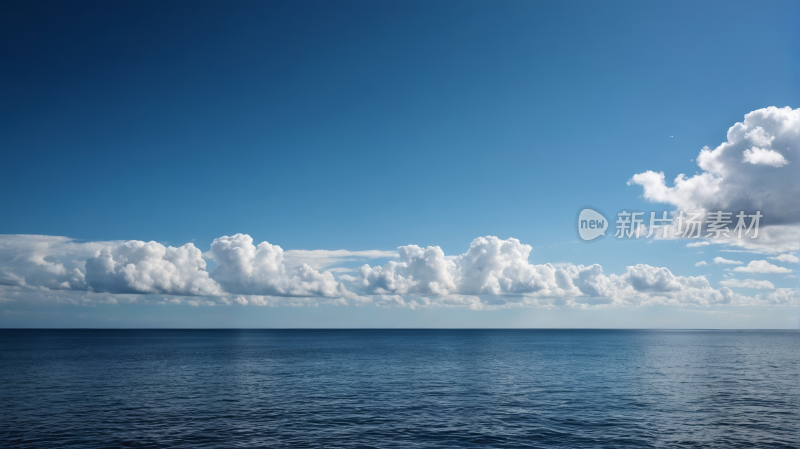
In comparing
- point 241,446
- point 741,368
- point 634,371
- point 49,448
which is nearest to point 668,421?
point 241,446

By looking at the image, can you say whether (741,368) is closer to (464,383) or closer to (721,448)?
(464,383)

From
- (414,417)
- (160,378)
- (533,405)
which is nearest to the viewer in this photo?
(414,417)

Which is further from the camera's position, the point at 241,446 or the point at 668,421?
the point at 668,421

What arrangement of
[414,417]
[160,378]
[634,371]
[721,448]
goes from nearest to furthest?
1. [721,448]
2. [414,417]
3. [160,378]
4. [634,371]

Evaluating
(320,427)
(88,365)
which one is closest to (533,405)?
(320,427)

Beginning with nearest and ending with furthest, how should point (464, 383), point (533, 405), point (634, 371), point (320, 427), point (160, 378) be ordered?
point (320, 427) < point (533, 405) < point (464, 383) < point (160, 378) < point (634, 371)

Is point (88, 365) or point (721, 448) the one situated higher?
point (721, 448)

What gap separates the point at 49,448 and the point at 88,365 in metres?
72.4

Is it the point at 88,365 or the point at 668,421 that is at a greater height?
the point at 668,421

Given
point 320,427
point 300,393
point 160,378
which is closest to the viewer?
→ point 320,427

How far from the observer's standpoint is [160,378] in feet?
241

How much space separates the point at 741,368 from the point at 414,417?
81.9 m

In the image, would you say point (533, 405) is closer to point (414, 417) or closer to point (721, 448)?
point (414, 417)

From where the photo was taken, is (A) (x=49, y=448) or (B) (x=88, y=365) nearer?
(A) (x=49, y=448)
